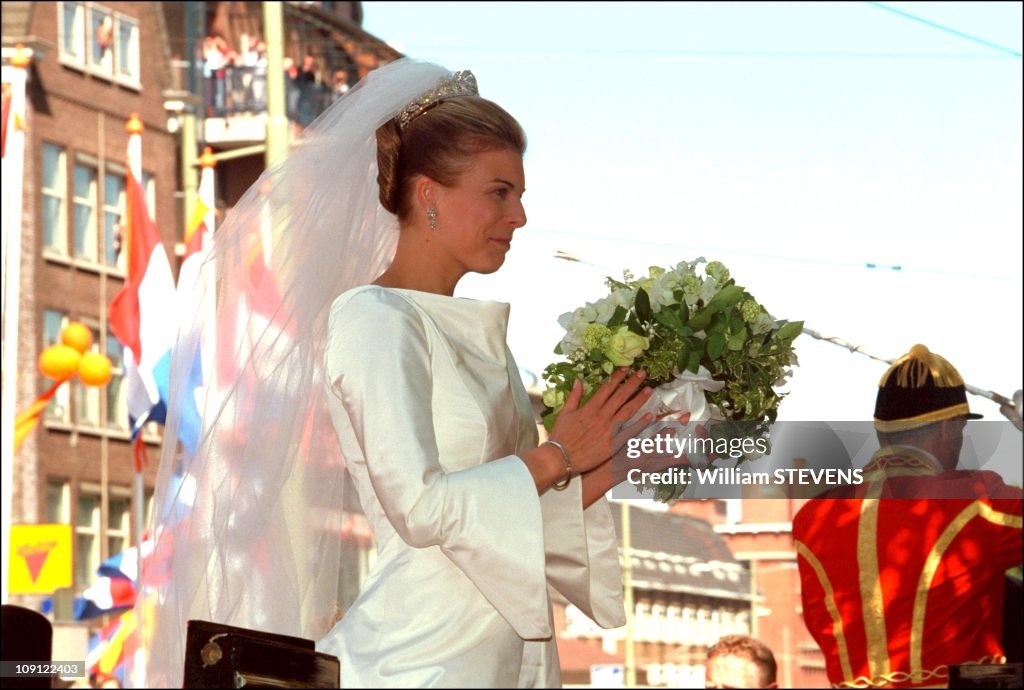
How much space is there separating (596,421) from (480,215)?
1.50 ft

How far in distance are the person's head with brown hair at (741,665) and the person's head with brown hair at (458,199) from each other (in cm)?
400

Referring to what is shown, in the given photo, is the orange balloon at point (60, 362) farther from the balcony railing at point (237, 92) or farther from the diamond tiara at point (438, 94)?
the diamond tiara at point (438, 94)

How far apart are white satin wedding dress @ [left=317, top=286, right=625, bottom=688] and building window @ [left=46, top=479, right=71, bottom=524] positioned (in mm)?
28213

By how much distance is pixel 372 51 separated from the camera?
38.0m

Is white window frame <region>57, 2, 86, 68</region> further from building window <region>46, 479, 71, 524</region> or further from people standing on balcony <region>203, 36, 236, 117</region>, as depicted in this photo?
building window <region>46, 479, 71, 524</region>

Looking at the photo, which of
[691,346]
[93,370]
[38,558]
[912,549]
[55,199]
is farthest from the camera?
Result: [55,199]

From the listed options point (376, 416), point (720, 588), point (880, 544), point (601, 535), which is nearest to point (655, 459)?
point (601, 535)

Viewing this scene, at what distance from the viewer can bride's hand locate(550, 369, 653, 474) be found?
3.41 metres

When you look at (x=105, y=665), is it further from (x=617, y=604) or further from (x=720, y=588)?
(x=720, y=588)

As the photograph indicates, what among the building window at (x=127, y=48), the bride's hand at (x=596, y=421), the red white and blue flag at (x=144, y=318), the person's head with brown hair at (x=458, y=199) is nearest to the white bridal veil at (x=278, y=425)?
the person's head with brown hair at (x=458, y=199)

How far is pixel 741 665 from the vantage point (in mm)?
7344

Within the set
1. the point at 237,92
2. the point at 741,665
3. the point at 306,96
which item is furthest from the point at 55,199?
the point at 741,665

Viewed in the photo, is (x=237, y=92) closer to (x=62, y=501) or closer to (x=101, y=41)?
(x=101, y=41)

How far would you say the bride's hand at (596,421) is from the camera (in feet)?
11.2
